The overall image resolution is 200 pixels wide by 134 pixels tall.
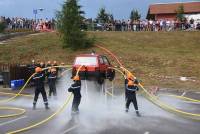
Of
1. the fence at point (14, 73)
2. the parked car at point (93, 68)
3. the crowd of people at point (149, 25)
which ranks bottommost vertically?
the fence at point (14, 73)

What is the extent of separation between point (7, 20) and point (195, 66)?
24626 mm

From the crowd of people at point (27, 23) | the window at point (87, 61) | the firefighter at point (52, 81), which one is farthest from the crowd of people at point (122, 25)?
the firefighter at point (52, 81)

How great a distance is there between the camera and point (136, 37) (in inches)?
1832

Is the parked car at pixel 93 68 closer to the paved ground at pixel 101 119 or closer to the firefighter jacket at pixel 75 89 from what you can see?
the paved ground at pixel 101 119

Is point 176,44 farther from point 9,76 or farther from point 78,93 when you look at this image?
point 78,93

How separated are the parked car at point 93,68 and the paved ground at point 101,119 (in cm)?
60

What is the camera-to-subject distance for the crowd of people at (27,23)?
5203 centimetres

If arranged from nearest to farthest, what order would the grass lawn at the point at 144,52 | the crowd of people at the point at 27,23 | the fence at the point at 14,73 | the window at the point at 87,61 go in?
the window at the point at 87,61 → the fence at the point at 14,73 → the grass lawn at the point at 144,52 → the crowd of people at the point at 27,23

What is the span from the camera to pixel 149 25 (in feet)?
167

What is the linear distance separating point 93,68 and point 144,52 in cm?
1696

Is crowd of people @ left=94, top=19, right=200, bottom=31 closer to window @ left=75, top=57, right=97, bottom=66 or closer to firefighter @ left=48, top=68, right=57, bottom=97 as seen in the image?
window @ left=75, top=57, right=97, bottom=66

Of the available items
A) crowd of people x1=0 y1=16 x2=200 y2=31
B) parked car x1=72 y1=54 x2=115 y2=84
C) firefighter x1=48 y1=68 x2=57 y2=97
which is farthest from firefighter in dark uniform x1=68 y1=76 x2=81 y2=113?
crowd of people x1=0 y1=16 x2=200 y2=31

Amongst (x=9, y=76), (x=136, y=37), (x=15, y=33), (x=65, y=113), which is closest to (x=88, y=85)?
(x=65, y=113)

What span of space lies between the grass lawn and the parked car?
297 inches
